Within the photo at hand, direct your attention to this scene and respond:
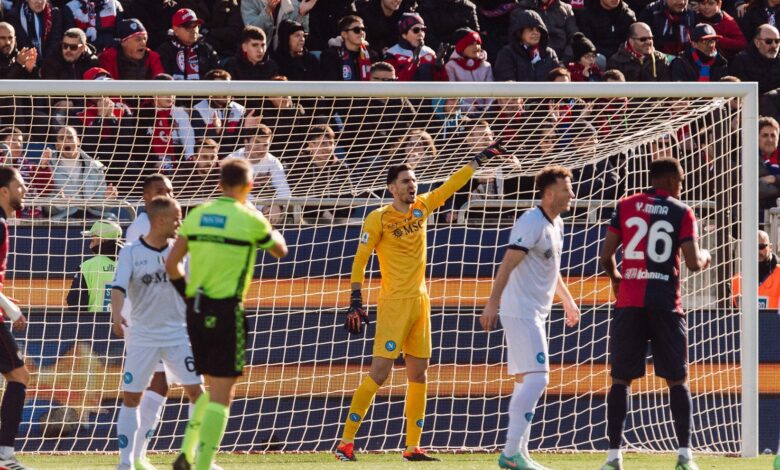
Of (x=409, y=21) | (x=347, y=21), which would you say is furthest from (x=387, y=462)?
(x=409, y=21)

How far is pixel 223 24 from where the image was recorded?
14.2 m

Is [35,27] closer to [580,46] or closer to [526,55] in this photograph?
[526,55]

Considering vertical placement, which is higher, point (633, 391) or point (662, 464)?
point (633, 391)

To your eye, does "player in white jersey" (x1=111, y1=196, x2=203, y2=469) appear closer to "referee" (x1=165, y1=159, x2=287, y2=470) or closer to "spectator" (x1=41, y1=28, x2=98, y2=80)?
"referee" (x1=165, y1=159, x2=287, y2=470)

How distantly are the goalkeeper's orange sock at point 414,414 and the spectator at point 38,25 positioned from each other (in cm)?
580

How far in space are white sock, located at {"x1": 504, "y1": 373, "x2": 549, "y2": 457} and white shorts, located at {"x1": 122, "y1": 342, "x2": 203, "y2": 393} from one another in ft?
6.43

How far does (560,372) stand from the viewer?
11.1 metres

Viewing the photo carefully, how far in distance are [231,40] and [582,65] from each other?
12.4ft

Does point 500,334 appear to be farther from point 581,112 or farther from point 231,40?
point 231,40

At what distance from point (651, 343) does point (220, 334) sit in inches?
108

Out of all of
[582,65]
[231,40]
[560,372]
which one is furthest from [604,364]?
[231,40]

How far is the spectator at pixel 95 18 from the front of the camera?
1368 centimetres

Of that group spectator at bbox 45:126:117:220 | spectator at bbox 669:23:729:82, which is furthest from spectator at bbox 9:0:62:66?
spectator at bbox 669:23:729:82

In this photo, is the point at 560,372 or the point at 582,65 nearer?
the point at 560,372
